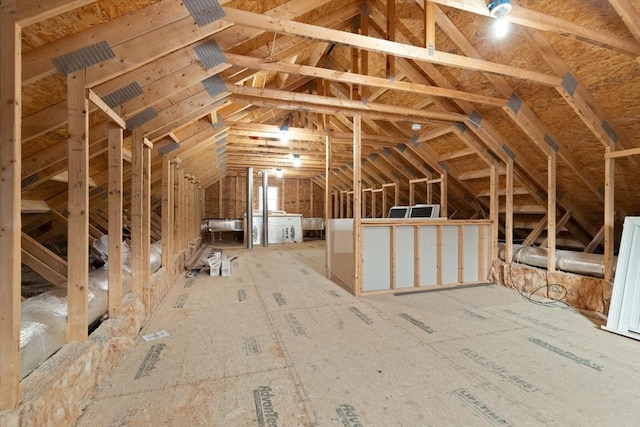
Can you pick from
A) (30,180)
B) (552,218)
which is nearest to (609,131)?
(552,218)

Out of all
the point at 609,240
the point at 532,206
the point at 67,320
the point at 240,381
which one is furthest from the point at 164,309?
the point at 532,206

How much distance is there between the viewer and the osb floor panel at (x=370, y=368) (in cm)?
150

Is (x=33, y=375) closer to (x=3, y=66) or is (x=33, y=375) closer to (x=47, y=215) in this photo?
(x=3, y=66)

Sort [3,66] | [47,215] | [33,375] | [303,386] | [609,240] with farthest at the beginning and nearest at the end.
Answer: [47,215]
[609,240]
[303,386]
[33,375]
[3,66]

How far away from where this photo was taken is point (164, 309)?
10.0ft

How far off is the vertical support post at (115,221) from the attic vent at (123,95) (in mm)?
196

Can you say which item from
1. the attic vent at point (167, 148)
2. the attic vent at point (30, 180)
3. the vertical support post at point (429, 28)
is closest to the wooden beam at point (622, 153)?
the vertical support post at point (429, 28)

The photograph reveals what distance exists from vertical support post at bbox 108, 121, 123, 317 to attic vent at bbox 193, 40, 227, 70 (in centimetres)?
83

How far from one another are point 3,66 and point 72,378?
1412 mm

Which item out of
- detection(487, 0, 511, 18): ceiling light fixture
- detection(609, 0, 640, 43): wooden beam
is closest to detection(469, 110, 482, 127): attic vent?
detection(609, 0, 640, 43): wooden beam

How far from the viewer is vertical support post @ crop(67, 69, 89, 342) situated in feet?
5.16

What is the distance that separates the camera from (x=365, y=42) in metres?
2.24

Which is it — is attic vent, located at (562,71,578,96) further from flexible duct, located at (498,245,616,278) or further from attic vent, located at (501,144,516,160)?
flexible duct, located at (498,245,616,278)

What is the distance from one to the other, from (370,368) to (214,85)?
2.86 m
